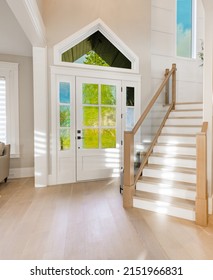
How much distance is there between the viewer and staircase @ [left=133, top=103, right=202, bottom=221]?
276 cm

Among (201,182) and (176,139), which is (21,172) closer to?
(176,139)

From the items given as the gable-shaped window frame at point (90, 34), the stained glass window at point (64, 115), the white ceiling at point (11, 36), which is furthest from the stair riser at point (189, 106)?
the white ceiling at point (11, 36)

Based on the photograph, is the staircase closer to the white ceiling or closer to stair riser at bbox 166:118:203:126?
stair riser at bbox 166:118:203:126

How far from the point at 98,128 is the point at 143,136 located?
110cm

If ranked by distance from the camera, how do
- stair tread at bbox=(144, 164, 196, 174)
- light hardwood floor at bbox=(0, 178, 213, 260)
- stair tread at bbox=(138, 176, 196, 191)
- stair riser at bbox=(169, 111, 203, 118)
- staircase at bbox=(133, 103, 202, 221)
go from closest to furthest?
light hardwood floor at bbox=(0, 178, 213, 260) → staircase at bbox=(133, 103, 202, 221) → stair tread at bbox=(138, 176, 196, 191) → stair tread at bbox=(144, 164, 196, 174) → stair riser at bbox=(169, 111, 203, 118)

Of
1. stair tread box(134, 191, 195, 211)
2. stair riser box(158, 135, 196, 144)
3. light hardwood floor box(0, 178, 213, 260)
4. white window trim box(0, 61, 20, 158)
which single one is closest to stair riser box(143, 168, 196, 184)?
stair tread box(134, 191, 195, 211)

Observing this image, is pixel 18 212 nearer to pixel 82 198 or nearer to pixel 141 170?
pixel 82 198

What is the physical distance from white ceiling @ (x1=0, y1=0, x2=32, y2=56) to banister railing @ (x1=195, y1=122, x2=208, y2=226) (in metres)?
3.72

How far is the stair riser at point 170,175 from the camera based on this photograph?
3005 mm

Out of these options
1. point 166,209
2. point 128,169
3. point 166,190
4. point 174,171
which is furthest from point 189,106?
point 166,209

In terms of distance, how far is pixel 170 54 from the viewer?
17.5ft

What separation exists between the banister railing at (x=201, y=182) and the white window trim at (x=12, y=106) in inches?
153

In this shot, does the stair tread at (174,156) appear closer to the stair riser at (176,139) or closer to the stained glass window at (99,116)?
the stair riser at (176,139)
